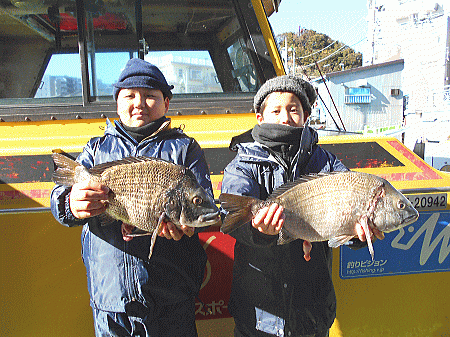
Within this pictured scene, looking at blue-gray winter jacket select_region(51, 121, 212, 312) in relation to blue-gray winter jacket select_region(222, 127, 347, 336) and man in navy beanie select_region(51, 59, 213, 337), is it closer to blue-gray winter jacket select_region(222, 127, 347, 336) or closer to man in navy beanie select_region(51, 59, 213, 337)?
man in navy beanie select_region(51, 59, 213, 337)

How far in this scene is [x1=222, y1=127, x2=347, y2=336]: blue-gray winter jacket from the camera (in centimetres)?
173

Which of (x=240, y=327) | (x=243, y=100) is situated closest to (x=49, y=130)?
(x=243, y=100)

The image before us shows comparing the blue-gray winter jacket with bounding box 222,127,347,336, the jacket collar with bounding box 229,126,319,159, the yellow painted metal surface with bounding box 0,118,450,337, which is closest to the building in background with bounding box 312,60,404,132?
the yellow painted metal surface with bounding box 0,118,450,337

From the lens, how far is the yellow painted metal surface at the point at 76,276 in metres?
2.01

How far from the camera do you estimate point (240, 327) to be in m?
1.83

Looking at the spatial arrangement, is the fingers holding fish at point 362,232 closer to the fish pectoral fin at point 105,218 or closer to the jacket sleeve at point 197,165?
the jacket sleeve at point 197,165

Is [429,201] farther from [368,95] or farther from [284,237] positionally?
[368,95]

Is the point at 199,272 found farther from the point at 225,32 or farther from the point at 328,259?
the point at 225,32

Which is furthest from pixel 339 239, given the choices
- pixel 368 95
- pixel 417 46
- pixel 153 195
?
pixel 417 46

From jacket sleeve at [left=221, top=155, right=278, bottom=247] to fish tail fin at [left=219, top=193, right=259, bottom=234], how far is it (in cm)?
12

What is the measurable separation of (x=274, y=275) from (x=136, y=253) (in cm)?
68

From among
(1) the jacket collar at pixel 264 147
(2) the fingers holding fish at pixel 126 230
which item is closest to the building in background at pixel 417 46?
(1) the jacket collar at pixel 264 147

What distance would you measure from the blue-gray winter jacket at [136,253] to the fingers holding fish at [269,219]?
0.28 m

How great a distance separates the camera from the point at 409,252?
224 centimetres
